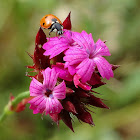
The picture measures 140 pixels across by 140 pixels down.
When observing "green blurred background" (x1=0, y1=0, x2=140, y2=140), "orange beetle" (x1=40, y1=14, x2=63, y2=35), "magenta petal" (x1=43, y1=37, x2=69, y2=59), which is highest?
"orange beetle" (x1=40, y1=14, x2=63, y2=35)

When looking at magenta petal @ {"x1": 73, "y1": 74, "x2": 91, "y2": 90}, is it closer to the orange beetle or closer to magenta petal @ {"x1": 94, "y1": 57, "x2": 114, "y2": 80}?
magenta petal @ {"x1": 94, "y1": 57, "x2": 114, "y2": 80}

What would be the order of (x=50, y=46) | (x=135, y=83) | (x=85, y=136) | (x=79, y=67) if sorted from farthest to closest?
(x=135, y=83) < (x=85, y=136) < (x=50, y=46) < (x=79, y=67)

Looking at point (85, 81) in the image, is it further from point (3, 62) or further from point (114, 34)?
point (114, 34)

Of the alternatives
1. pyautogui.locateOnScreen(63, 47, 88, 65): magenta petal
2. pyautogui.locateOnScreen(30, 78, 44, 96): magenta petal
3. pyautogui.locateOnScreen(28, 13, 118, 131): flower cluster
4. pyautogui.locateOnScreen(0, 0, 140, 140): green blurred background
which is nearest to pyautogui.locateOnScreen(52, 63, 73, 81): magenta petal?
pyautogui.locateOnScreen(28, 13, 118, 131): flower cluster

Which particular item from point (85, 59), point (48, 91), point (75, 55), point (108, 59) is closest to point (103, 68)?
point (85, 59)

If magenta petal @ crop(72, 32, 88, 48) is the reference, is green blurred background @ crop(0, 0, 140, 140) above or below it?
below

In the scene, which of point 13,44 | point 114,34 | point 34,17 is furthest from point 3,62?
point 114,34
